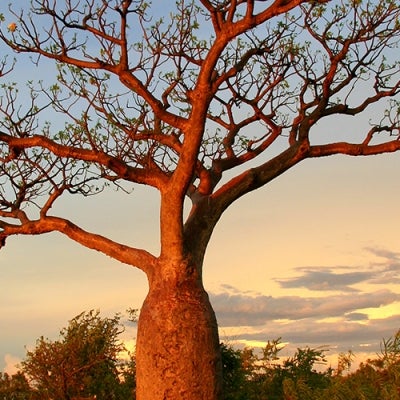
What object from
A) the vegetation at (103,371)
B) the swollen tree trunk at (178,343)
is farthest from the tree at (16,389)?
the swollen tree trunk at (178,343)

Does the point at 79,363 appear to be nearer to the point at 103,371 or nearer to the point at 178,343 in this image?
the point at 103,371

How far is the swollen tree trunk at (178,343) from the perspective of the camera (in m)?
10.8

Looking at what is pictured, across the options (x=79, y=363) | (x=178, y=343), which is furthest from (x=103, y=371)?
(x=178, y=343)

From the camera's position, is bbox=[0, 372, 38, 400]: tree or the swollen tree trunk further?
bbox=[0, 372, 38, 400]: tree

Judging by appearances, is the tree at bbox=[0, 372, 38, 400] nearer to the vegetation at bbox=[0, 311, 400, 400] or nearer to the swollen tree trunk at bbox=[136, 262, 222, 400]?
the vegetation at bbox=[0, 311, 400, 400]

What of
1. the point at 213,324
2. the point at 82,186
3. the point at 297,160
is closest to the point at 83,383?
the point at 82,186

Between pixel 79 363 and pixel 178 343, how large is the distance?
5612mm

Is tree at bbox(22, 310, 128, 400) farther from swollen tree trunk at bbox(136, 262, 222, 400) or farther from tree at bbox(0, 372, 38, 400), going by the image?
swollen tree trunk at bbox(136, 262, 222, 400)

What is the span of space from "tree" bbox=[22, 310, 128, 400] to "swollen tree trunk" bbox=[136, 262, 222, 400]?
419 cm

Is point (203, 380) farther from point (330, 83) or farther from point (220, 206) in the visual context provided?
point (330, 83)

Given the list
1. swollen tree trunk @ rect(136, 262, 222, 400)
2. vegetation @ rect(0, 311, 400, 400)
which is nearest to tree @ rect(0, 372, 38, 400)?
vegetation @ rect(0, 311, 400, 400)

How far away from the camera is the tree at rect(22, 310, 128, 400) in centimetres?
1538

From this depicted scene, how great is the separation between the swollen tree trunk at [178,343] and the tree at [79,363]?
4186 mm

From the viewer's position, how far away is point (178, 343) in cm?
1084
